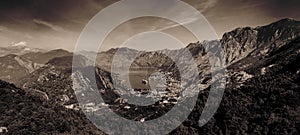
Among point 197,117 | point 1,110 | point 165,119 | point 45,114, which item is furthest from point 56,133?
point 197,117

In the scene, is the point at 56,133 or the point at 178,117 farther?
the point at 56,133

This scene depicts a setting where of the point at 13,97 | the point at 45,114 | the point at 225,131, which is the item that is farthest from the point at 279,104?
the point at 13,97

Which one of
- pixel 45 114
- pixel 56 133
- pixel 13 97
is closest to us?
pixel 56 133

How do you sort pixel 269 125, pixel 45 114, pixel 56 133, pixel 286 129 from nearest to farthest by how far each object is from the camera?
pixel 286 129
pixel 269 125
pixel 56 133
pixel 45 114

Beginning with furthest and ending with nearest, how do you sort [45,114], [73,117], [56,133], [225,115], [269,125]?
[73,117] < [45,114] < [56,133] < [225,115] < [269,125]

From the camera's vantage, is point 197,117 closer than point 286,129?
No

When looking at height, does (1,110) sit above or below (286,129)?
above

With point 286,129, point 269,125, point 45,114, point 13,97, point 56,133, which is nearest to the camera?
point 286,129

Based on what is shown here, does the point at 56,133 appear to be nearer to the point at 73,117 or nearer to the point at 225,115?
the point at 73,117

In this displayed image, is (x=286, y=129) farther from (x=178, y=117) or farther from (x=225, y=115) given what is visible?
(x=178, y=117)
